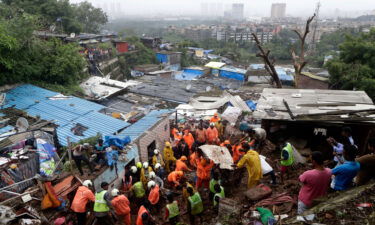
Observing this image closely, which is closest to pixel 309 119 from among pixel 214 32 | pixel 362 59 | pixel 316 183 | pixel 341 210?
pixel 316 183

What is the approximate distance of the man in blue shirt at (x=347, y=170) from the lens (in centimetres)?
440

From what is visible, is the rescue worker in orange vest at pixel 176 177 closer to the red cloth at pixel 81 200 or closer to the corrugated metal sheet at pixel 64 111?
the red cloth at pixel 81 200

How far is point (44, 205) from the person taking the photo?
6090 mm

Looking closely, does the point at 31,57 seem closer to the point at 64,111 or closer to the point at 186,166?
the point at 64,111

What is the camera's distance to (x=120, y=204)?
5906 mm

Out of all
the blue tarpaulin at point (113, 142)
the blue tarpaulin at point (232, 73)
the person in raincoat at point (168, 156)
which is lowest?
the blue tarpaulin at point (232, 73)

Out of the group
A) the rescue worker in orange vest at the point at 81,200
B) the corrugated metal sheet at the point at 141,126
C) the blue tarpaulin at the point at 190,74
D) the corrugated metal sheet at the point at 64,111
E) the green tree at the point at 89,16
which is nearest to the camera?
the rescue worker in orange vest at the point at 81,200

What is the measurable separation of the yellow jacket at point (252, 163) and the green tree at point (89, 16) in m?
39.8

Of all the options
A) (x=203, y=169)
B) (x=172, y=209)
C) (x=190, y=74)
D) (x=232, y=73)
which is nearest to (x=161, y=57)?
(x=190, y=74)

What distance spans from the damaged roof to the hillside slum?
0.09ft

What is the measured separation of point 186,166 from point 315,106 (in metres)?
4.26

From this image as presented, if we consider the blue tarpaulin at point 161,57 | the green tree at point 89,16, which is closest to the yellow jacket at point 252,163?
the blue tarpaulin at point 161,57

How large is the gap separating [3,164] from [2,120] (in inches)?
143

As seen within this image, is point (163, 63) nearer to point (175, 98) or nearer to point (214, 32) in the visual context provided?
point (175, 98)
